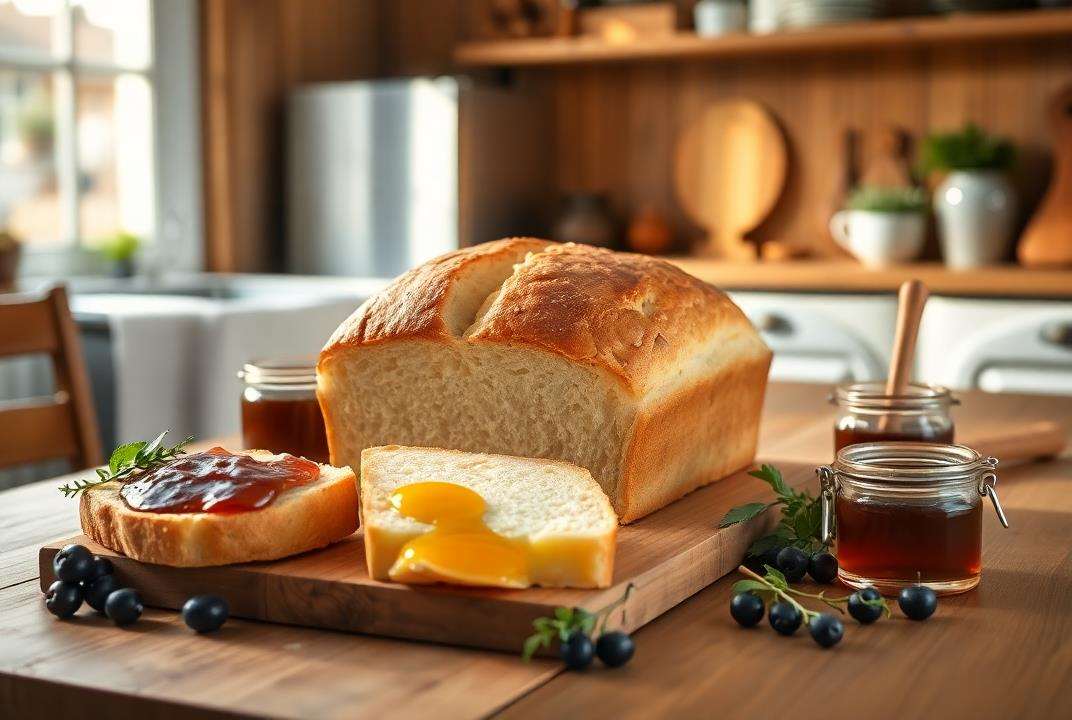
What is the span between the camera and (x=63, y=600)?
91 cm

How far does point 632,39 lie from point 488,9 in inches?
24.0

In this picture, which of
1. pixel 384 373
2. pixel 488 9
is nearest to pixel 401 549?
pixel 384 373

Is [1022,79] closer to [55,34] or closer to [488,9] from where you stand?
[488,9]

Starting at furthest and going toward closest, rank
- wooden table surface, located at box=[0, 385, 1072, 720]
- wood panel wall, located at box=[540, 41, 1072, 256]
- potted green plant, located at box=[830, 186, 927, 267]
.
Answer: wood panel wall, located at box=[540, 41, 1072, 256] → potted green plant, located at box=[830, 186, 927, 267] → wooden table surface, located at box=[0, 385, 1072, 720]

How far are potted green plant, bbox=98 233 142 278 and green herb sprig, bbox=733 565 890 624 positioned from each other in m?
3.32

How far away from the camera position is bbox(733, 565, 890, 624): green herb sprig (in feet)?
2.89

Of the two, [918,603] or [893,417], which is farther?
[893,417]

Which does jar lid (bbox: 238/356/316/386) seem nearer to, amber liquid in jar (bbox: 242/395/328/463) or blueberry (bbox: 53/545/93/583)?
amber liquid in jar (bbox: 242/395/328/463)

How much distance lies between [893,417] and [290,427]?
63cm

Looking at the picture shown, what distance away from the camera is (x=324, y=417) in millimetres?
1244

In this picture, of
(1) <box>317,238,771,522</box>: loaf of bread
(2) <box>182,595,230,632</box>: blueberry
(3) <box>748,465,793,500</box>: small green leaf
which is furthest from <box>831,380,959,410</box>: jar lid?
(2) <box>182,595,230,632</box>: blueberry

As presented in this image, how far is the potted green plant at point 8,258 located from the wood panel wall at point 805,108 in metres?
1.89

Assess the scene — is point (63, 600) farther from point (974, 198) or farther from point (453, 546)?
point (974, 198)

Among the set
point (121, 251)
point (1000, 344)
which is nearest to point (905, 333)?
point (1000, 344)
